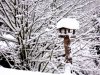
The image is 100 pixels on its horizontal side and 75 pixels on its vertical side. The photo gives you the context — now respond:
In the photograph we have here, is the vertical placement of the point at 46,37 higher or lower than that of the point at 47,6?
lower

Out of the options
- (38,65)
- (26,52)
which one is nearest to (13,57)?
(26,52)

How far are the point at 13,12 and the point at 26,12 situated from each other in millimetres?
546

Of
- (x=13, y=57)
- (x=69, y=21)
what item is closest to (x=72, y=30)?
(x=69, y=21)

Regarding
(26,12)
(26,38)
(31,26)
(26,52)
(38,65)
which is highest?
(26,12)

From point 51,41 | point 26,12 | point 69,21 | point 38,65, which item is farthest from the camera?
point 38,65

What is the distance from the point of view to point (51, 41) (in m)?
5.57

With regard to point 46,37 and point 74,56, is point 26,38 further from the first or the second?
point 74,56

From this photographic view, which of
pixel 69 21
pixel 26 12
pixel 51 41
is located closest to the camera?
pixel 69 21

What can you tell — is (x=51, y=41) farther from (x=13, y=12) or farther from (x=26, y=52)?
(x=13, y=12)

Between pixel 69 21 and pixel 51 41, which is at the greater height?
pixel 69 21

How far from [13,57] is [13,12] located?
4.40ft

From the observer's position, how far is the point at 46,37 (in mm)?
5770

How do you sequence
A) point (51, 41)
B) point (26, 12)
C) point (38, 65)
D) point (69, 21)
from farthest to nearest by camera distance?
point (38, 65), point (51, 41), point (26, 12), point (69, 21)

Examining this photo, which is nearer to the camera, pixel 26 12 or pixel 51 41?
pixel 26 12
